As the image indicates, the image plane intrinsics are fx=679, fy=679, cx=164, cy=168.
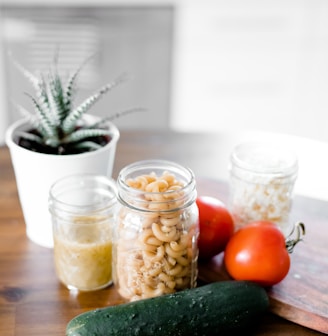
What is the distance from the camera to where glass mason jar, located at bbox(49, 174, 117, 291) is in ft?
3.84

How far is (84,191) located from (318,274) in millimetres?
454

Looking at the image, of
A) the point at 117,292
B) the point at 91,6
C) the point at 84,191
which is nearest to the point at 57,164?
the point at 84,191

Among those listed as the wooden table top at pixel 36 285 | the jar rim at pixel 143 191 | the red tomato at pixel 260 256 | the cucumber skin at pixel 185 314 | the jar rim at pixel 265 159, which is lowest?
the wooden table top at pixel 36 285

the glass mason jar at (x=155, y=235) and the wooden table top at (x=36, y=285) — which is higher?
the glass mason jar at (x=155, y=235)

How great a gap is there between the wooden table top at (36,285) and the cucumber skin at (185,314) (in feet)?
0.18

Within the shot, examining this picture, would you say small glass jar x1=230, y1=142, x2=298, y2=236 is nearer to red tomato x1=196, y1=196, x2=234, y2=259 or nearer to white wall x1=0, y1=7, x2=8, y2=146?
red tomato x1=196, y1=196, x2=234, y2=259

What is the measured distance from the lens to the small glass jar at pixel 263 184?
1269 mm

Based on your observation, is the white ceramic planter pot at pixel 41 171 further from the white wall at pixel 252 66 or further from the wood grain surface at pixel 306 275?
the white wall at pixel 252 66

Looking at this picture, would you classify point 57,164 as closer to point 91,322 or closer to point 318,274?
point 91,322

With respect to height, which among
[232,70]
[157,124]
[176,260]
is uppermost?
[176,260]

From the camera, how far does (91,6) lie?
2.54 metres

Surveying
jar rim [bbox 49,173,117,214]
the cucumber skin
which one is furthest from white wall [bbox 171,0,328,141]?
the cucumber skin

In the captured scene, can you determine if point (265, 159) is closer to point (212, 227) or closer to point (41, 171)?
point (212, 227)

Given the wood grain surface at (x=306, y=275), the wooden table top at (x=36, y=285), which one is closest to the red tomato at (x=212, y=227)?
the wood grain surface at (x=306, y=275)
